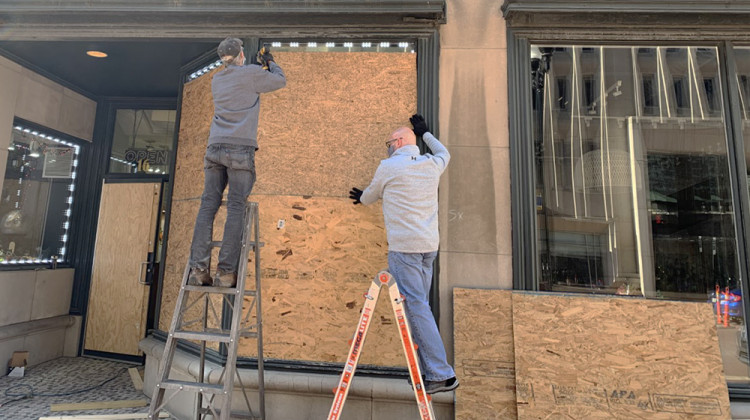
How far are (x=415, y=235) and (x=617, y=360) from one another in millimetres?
2054

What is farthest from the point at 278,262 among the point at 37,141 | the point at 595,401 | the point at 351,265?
the point at 37,141

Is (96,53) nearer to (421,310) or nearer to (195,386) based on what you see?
(195,386)

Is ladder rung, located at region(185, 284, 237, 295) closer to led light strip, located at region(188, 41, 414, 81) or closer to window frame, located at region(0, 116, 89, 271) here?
led light strip, located at region(188, 41, 414, 81)

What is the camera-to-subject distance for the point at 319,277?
3.60 m

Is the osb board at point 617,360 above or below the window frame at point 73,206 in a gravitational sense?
below

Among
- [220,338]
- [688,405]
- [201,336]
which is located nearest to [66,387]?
[201,336]

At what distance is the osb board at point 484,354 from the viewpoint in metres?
3.18

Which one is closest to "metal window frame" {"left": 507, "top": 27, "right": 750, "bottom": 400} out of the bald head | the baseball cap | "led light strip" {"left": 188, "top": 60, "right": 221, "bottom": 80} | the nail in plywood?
the bald head

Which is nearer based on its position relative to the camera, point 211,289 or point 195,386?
point 195,386

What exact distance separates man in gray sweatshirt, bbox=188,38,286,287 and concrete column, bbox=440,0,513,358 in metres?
1.76

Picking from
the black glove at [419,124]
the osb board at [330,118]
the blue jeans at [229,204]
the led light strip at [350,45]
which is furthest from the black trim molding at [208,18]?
the blue jeans at [229,204]

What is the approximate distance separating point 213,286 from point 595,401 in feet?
10.5

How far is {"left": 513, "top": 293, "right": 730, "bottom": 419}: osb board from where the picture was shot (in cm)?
305

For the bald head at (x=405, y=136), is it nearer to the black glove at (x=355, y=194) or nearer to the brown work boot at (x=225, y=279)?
the black glove at (x=355, y=194)
